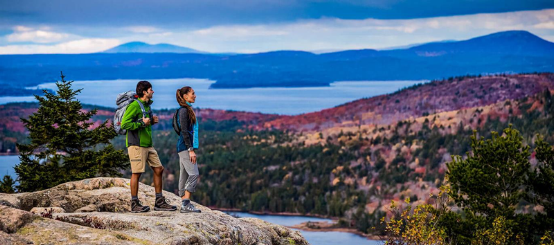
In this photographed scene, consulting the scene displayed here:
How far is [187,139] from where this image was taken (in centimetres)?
1184

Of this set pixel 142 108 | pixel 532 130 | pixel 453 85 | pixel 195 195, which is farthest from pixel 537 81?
pixel 142 108

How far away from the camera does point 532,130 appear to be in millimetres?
98000

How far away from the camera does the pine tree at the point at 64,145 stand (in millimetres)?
22766

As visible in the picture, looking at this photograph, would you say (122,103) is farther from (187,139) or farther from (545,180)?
(545,180)

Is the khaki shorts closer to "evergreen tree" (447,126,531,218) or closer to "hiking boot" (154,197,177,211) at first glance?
"hiking boot" (154,197,177,211)

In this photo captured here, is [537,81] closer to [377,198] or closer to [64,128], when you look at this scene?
[377,198]

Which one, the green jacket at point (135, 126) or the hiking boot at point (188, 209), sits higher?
the green jacket at point (135, 126)

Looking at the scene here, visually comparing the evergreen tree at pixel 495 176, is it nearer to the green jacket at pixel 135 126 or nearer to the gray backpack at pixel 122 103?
the green jacket at pixel 135 126

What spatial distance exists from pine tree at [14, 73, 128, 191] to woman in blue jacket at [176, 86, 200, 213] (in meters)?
11.2

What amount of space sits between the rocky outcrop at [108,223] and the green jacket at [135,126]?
4.21 ft

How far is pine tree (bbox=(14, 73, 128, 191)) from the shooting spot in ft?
74.7

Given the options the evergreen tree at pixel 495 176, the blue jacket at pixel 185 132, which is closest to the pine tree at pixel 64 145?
the blue jacket at pixel 185 132

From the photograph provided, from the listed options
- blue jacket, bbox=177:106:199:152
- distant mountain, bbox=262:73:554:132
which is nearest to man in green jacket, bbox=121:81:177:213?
blue jacket, bbox=177:106:199:152

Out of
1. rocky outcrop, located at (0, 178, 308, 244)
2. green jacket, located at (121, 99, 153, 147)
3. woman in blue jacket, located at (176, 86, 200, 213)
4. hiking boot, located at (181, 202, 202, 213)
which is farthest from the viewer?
hiking boot, located at (181, 202, 202, 213)
